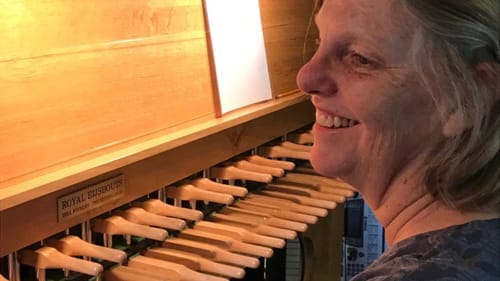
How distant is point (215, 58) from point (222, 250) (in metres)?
0.39

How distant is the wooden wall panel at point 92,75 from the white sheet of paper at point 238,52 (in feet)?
0.12

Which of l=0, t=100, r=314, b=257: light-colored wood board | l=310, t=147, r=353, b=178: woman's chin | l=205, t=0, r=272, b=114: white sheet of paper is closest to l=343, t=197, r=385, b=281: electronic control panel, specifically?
l=0, t=100, r=314, b=257: light-colored wood board

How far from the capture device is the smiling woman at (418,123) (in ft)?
2.79

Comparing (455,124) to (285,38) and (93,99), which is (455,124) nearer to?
(93,99)

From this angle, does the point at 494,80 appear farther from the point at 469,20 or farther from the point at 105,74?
the point at 105,74

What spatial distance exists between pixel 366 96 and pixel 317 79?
9cm

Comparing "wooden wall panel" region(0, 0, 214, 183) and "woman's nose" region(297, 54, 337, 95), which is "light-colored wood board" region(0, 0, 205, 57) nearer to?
"wooden wall panel" region(0, 0, 214, 183)

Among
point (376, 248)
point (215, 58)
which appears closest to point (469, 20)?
point (215, 58)

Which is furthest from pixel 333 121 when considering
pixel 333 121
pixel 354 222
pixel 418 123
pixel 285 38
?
pixel 354 222

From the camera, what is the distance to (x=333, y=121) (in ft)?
3.36

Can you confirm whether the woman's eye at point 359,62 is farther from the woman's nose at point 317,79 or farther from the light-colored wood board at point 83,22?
the light-colored wood board at point 83,22

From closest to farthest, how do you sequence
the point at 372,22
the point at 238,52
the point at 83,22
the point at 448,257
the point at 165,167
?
the point at 448,257 → the point at 372,22 → the point at 83,22 → the point at 165,167 → the point at 238,52

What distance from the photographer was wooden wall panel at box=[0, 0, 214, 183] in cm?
107

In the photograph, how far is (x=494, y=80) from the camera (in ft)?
2.83
